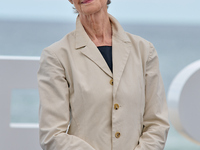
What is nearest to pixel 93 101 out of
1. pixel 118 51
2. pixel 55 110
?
pixel 55 110

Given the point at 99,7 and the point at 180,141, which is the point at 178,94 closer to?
the point at 99,7

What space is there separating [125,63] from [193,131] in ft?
3.10

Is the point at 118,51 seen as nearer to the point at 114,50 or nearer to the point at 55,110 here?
the point at 114,50

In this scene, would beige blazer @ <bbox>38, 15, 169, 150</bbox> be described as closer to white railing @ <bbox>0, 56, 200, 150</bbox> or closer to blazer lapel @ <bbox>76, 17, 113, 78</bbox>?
blazer lapel @ <bbox>76, 17, 113, 78</bbox>

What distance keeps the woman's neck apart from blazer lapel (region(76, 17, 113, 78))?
0.11 ft

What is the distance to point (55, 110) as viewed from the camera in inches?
65.4

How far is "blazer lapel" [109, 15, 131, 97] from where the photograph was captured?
1.71 metres

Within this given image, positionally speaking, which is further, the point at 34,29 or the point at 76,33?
the point at 34,29

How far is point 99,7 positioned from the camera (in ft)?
5.71

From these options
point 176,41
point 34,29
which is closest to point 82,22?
point 176,41

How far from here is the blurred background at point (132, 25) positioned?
50.6 feet

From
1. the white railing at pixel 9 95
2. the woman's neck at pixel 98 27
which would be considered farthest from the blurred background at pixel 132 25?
the woman's neck at pixel 98 27

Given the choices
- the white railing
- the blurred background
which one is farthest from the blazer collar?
the blurred background

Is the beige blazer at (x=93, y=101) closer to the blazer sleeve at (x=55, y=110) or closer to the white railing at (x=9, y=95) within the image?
the blazer sleeve at (x=55, y=110)
